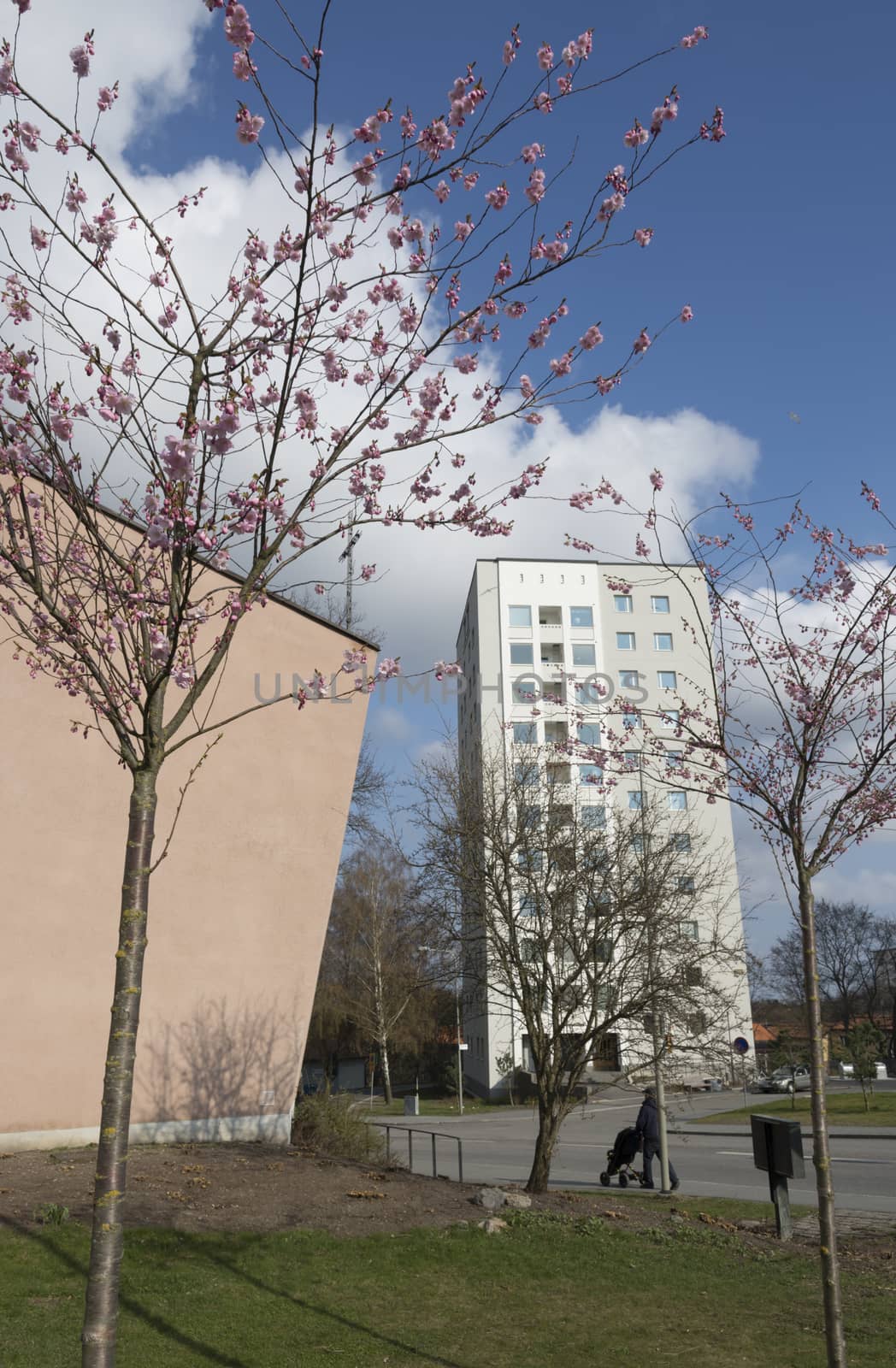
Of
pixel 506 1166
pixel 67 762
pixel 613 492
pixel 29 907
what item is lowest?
pixel 506 1166

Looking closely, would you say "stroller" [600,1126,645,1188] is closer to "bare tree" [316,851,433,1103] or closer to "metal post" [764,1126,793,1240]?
"metal post" [764,1126,793,1240]

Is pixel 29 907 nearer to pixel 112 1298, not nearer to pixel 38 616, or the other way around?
pixel 38 616

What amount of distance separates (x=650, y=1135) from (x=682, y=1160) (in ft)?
16.2

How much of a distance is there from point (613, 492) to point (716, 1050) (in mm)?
8687

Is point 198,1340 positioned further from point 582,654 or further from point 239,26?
point 582,654

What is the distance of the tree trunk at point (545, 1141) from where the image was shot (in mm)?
12820

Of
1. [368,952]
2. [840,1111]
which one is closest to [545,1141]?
[840,1111]

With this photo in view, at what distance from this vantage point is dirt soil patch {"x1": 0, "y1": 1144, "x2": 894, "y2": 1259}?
32.1 ft

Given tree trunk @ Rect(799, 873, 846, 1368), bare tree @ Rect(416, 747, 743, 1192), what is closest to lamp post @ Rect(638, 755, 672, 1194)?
bare tree @ Rect(416, 747, 743, 1192)

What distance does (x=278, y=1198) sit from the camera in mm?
10766

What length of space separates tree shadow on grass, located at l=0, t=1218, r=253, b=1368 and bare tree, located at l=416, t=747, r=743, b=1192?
6105mm

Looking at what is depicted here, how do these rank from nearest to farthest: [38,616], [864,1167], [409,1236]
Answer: [38,616], [409,1236], [864,1167]

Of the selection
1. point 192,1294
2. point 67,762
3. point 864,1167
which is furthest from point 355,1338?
point 864,1167

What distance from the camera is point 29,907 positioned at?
1266 centimetres
